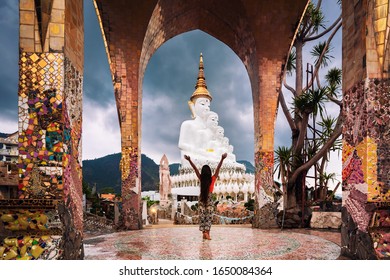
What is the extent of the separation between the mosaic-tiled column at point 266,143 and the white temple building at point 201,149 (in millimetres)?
9328

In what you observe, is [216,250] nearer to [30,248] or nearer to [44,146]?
Answer: [30,248]

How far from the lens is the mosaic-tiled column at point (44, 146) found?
11.7ft

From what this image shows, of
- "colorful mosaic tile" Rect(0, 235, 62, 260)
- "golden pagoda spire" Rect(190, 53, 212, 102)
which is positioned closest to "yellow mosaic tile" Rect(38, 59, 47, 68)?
"colorful mosaic tile" Rect(0, 235, 62, 260)

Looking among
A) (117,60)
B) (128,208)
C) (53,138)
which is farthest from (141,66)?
(53,138)

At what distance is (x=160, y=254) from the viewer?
4.70m

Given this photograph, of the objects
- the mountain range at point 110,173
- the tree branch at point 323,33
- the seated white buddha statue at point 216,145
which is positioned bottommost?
the mountain range at point 110,173

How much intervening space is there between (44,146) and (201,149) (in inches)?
710

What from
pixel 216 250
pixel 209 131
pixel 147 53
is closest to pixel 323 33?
pixel 147 53

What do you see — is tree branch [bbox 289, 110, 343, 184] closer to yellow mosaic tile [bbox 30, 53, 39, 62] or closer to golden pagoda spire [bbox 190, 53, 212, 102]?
yellow mosaic tile [bbox 30, 53, 39, 62]

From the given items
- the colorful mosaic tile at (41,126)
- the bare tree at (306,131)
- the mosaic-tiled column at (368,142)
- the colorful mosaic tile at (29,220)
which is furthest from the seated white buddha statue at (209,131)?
the colorful mosaic tile at (29,220)

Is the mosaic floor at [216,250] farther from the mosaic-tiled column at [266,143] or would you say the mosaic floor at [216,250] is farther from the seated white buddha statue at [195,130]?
the seated white buddha statue at [195,130]

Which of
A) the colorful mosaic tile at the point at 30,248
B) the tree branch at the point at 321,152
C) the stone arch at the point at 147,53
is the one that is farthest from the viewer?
the stone arch at the point at 147,53

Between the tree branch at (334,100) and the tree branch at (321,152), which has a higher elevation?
the tree branch at (334,100)

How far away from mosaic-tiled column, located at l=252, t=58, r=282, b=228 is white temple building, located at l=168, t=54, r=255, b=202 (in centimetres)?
933
